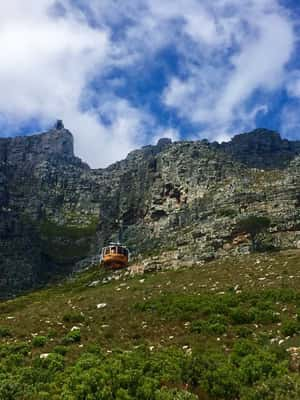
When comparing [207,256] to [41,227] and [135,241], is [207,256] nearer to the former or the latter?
[135,241]

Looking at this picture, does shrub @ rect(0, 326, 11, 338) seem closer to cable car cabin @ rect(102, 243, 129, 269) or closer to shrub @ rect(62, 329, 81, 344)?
shrub @ rect(62, 329, 81, 344)

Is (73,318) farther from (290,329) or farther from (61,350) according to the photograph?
(290,329)

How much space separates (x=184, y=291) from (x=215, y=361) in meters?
19.8

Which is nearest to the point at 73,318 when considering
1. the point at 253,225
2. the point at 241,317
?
the point at 241,317

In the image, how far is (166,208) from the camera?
108 metres

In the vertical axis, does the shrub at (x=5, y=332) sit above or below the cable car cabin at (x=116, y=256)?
below

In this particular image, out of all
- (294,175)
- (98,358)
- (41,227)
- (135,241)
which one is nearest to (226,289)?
(98,358)

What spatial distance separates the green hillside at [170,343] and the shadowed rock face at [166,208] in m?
23.8

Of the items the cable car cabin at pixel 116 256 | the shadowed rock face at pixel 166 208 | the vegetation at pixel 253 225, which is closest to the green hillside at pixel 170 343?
the vegetation at pixel 253 225

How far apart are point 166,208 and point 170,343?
8439 cm

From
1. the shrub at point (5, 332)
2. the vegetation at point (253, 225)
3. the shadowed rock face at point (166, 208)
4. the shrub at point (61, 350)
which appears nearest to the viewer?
the shrub at point (61, 350)

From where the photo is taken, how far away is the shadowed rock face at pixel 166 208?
228 feet

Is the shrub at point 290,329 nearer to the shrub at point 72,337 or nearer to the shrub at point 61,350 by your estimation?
the shrub at point 61,350

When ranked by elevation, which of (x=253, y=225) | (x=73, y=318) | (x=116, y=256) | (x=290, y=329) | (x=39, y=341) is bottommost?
(x=39, y=341)
